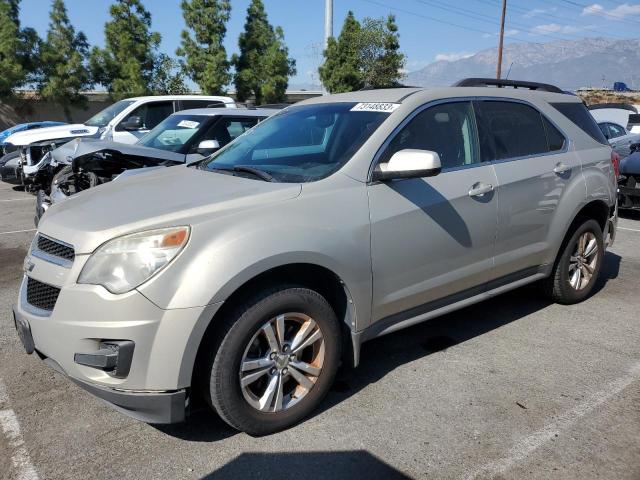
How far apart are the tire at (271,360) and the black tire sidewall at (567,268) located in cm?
250

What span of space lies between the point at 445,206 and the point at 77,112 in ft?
103

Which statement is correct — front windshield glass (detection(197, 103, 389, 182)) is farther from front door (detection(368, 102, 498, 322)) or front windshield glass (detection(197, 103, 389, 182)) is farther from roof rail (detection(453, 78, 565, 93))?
roof rail (detection(453, 78, 565, 93))

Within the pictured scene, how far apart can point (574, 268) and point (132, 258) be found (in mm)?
3838

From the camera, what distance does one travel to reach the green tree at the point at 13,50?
25.3m

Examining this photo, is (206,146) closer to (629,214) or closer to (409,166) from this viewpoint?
(409,166)

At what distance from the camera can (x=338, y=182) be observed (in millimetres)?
3154

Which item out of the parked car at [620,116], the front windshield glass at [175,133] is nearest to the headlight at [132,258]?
the front windshield glass at [175,133]

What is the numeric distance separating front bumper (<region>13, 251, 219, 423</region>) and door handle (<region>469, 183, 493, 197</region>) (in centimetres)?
197

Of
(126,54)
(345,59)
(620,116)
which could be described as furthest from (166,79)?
(620,116)

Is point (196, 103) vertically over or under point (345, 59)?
under

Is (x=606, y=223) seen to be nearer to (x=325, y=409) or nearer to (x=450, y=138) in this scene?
(x=450, y=138)

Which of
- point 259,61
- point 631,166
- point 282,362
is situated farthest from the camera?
point 259,61

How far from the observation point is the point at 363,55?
117ft

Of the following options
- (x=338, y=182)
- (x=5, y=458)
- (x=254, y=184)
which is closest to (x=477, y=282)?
(x=338, y=182)
